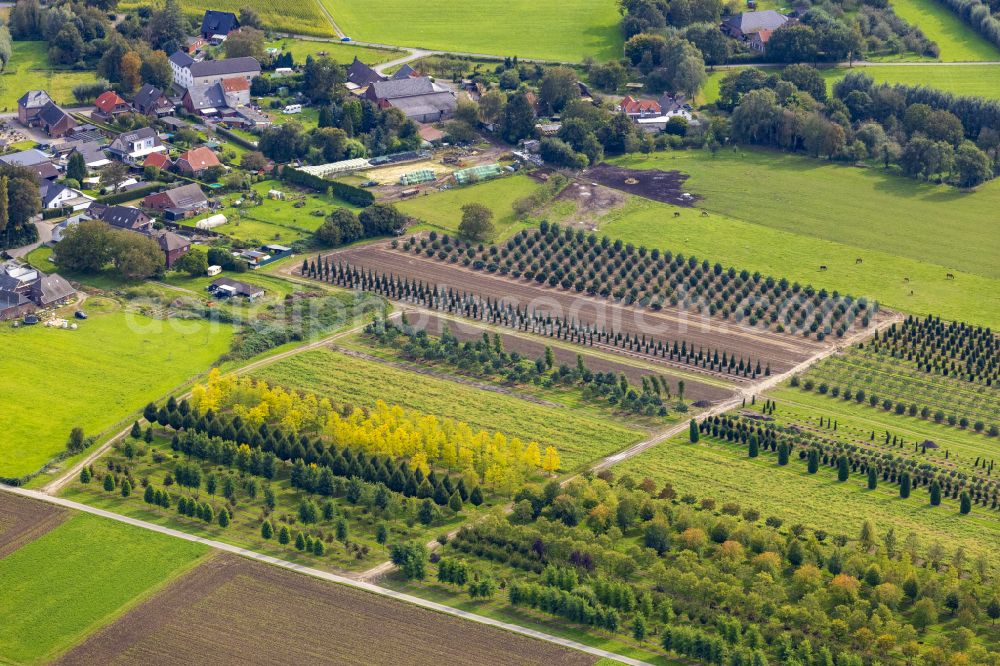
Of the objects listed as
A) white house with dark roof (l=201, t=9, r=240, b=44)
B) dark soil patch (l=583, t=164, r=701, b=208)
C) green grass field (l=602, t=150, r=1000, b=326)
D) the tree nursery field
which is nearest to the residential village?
the tree nursery field

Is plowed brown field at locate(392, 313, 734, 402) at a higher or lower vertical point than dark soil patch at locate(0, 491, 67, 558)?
higher

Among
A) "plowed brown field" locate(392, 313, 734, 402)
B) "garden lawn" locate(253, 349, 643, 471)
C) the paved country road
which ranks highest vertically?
the paved country road

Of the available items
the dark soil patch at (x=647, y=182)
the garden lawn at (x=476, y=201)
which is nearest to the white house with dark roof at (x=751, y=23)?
the dark soil patch at (x=647, y=182)

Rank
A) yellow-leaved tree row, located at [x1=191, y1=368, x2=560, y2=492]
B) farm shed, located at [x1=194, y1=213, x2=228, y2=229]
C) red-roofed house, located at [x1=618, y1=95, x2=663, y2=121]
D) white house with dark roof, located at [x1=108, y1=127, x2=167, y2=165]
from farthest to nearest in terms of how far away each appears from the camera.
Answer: red-roofed house, located at [x1=618, y1=95, x2=663, y2=121]
white house with dark roof, located at [x1=108, y1=127, x2=167, y2=165]
farm shed, located at [x1=194, y1=213, x2=228, y2=229]
yellow-leaved tree row, located at [x1=191, y1=368, x2=560, y2=492]

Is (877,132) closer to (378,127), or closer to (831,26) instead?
(831,26)

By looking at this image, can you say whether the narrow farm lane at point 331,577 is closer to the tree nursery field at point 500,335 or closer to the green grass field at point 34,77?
the tree nursery field at point 500,335

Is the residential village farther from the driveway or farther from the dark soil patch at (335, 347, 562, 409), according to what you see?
the dark soil patch at (335, 347, 562, 409)

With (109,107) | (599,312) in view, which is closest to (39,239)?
(109,107)
